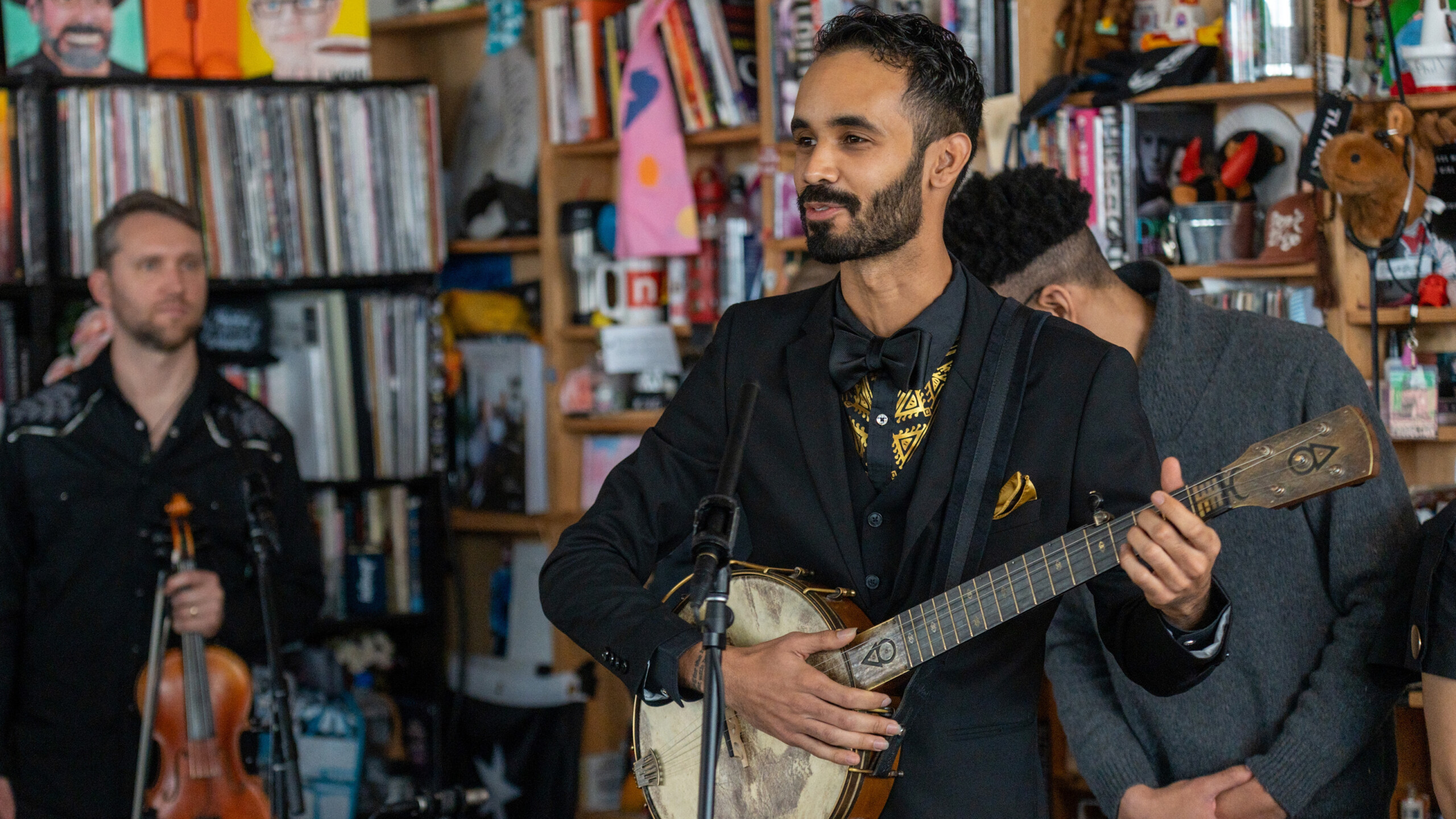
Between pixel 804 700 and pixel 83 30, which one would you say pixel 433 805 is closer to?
pixel 804 700

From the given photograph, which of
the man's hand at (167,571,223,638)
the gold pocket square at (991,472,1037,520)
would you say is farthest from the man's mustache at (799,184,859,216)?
the man's hand at (167,571,223,638)

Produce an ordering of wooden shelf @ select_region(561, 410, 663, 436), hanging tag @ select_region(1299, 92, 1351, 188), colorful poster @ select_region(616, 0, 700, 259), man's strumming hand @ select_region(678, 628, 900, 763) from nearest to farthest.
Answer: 1. man's strumming hand @ select_region(678, 628, 900, 763)
2. hanging tag @ select_region(1299, 92, 1351, 188)
3. colorful poster @ select_region(616, 0, 700, 259)
4. wooden shelf @ select_region(561, 410, 663, 436)

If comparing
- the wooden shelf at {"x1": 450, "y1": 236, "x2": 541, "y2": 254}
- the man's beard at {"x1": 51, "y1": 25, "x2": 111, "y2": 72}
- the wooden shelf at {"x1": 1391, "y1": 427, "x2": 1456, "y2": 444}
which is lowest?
the wooden shelf at {"x1": 1391, "y1": 427, "x2": 1456, "y2": 444}

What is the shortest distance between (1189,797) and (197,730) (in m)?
1.90

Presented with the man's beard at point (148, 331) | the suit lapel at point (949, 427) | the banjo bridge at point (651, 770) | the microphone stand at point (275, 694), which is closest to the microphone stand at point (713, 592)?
the suit lapel at point (949, 427)

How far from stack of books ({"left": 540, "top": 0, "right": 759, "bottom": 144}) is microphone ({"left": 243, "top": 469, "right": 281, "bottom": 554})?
1.70 meters

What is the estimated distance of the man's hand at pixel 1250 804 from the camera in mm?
1898

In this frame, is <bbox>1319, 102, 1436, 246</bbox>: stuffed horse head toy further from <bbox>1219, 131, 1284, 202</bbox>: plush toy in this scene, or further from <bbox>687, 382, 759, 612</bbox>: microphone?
<bbox>687, 382, 759, 612</bbox>: microphone

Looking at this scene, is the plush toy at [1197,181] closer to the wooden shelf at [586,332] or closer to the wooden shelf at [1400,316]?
the wooden shelf at [1400,316]

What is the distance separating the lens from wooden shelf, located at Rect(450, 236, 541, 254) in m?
4.28

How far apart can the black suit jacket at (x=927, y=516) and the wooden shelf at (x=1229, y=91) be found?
1.42m

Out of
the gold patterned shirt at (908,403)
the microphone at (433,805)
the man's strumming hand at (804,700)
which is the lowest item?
the microphone at (433,805)

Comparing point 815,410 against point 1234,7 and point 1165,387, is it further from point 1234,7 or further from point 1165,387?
point 1234,7

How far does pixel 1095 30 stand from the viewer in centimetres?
312
